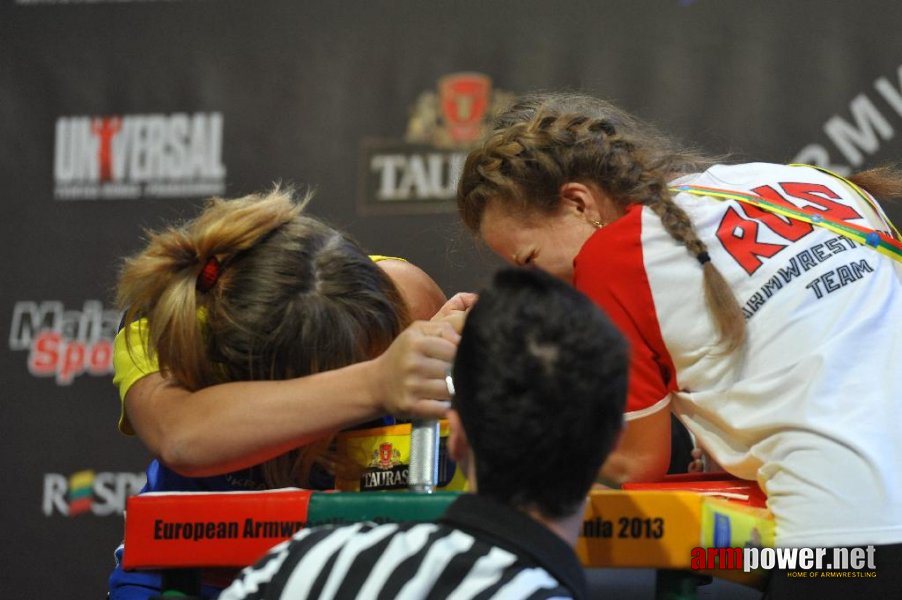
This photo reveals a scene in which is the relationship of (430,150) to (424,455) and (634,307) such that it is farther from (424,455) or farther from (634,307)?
(424,455)

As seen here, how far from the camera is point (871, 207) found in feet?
5.11

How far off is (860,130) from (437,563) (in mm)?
2420

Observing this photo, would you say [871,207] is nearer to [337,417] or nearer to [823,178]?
[823,178]

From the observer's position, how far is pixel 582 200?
1718 millimetres

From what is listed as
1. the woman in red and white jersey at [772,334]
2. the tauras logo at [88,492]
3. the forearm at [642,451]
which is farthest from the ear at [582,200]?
the tauras logo at [88,492]

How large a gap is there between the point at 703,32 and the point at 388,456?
2011 millimetres

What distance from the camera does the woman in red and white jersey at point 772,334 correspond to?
128 cm

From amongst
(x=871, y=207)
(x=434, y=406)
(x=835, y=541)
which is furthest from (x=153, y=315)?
(x=871, y=207)

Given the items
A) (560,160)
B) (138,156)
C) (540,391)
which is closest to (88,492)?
(138,156)

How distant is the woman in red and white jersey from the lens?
→ 50.4 inches

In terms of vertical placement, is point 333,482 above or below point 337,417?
below

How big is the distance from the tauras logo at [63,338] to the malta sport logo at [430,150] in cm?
84

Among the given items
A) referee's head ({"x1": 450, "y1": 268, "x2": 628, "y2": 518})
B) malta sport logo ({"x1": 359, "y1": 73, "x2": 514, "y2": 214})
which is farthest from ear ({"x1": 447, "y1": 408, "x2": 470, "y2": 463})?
malta sport logo ({"x1": 359, "y1": 73, "x2": 514, "y2": 214})

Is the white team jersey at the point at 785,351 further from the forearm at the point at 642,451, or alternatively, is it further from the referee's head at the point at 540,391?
the referee's head at the point at 540,391
